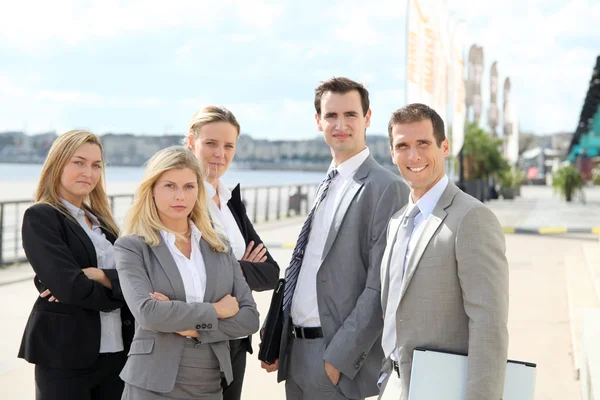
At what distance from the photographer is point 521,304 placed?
8.93m

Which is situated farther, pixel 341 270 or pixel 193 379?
pixel 341 270

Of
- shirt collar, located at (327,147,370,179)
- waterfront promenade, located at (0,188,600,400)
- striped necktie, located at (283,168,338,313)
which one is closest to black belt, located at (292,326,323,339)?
striped necktie, located at (283,168,338,313)

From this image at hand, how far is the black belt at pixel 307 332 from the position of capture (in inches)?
127

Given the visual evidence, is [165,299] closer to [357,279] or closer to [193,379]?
[193,379]

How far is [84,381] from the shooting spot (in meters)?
3.28

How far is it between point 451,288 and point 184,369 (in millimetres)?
1107

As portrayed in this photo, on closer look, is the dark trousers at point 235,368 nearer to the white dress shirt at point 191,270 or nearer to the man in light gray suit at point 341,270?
the man in light gray suit at point 341,270

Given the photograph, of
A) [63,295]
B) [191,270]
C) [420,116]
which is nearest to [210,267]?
[191,270]

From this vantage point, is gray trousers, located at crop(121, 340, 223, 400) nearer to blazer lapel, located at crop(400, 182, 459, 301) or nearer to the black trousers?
the black trousers

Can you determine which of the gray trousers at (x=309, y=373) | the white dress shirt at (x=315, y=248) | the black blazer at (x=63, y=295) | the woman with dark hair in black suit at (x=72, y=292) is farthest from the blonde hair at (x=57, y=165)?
the gray trousers at (x=309, y=373)

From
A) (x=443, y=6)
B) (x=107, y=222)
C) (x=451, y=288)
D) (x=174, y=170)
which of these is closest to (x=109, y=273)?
(x=107, y=222)

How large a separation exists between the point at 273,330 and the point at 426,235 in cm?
106

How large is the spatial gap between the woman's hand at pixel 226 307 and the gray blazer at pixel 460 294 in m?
0.71

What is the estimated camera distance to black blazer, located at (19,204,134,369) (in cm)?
317
